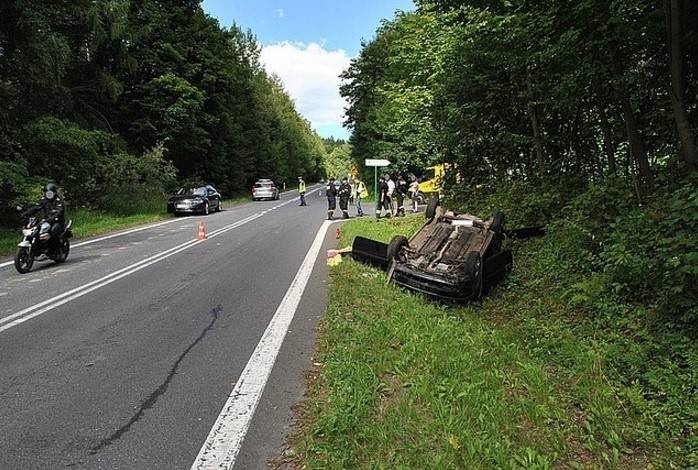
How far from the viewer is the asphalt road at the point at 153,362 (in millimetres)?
3480

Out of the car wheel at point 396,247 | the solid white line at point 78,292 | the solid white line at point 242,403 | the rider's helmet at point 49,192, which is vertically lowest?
the solid white line at point 242,403

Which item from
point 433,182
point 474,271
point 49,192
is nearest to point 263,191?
point 433,182

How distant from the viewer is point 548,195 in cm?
1094

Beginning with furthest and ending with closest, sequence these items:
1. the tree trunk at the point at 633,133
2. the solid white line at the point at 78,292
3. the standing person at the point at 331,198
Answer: the standing person at the point at 331,198, the tree trunk at the point at 633,133, the solid white line at the point at 78,292

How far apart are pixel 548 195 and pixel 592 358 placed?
6934 millimetres

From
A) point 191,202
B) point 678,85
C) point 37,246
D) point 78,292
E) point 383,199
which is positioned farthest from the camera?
point 191,202

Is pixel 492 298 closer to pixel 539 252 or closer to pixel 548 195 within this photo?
pixel 539 252

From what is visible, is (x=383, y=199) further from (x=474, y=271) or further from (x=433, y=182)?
(x=474, y=271)

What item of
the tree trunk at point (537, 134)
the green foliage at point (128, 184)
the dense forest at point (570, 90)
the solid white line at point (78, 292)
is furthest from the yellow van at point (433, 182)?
the green foliage at point (128, 184)

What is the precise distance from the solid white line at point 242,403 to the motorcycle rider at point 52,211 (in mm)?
6392

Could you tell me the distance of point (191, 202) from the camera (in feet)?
84.2

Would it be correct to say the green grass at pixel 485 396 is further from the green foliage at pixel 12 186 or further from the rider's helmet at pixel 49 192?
the green foliage at pixel 12 186

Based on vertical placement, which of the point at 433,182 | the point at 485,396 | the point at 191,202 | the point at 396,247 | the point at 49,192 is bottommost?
the point at 485,396

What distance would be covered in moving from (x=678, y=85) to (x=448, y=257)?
3.71m
